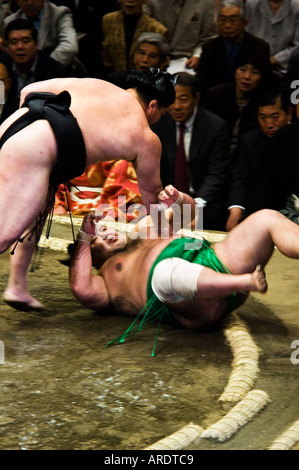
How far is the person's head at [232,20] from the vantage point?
4125mm

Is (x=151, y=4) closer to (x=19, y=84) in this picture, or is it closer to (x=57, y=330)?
(x=19, y=84)

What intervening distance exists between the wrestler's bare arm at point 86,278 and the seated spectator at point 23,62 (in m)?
1.71

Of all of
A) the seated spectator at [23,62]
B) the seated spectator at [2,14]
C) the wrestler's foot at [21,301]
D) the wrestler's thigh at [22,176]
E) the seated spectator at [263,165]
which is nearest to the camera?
the wrestler's thigh at [22,176]

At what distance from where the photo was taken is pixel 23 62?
13.4ft

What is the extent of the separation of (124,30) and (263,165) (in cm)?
150

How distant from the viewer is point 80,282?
2412 mm

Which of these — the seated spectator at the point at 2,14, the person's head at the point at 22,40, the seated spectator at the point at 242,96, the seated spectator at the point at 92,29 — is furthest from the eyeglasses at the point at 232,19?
the seated spectator at the point at 2,14

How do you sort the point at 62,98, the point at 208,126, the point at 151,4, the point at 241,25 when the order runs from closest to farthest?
the point at 62,98 < the point at 208,126 < the point at 241,25 < the point at 151,4

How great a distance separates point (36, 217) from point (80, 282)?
10.5 inches

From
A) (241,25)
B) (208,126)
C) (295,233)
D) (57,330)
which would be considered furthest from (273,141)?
(57,330)

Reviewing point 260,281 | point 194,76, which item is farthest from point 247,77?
point 260,281

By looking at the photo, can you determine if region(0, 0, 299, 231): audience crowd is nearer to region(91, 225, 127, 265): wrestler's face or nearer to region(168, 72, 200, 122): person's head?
region(168, 72, 200, 122): person's head

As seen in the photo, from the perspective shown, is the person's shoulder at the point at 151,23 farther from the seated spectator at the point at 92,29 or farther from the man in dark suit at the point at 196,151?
the man in dark suit at the point at 196,151

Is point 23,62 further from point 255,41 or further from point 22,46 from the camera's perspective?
point 255,41
